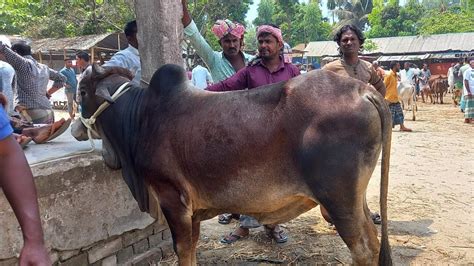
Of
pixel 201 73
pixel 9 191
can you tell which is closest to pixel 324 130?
pixel 9 191

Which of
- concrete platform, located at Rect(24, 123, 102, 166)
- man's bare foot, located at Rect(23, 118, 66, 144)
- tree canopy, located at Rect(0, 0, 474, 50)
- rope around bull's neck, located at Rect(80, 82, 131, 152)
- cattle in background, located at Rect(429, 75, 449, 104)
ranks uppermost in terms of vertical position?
tree canopy, located at Rect(0, 0, 474, 50)

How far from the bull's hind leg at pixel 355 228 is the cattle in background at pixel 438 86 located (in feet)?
57.8

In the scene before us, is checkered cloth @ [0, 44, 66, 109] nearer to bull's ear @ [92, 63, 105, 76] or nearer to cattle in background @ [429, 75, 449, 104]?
bull's ear @ [92, 63, 105, 76]

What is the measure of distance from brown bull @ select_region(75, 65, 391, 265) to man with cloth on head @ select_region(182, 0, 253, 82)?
1069mm

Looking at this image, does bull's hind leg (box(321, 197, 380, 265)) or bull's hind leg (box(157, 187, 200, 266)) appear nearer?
bull's hind leg (box(321, 197, 380, 265))

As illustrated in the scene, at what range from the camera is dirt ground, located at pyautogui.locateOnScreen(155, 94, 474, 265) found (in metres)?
3.76

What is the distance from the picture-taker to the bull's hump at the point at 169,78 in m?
3.06

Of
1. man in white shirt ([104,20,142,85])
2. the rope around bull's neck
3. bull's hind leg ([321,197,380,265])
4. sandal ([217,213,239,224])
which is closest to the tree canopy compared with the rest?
man in white shirt ([104,20,142,85])

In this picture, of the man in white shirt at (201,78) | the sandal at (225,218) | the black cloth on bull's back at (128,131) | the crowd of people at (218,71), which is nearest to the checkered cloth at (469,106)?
the crowd of people at (218,71)

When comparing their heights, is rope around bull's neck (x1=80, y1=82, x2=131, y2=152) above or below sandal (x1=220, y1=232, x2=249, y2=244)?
above

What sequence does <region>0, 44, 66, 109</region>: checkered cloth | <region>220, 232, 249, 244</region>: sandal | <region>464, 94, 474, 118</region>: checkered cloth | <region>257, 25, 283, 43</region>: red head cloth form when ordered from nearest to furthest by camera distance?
<region>257, 25, 283, 43</region>: red head cloth
<region>220, 232, 249, 244</region>: sandal
<region>0, 44, 66, 109</region>: checkered cloth
<region>464, 94, 474, 118</region>: checkered cloth

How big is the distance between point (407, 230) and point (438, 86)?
15.9m

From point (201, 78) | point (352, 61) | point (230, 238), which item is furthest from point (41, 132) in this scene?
point (352, 61)

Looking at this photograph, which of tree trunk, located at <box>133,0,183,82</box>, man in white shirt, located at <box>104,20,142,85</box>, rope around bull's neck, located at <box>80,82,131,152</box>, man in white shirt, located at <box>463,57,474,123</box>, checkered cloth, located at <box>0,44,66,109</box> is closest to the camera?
rope around bull's neck, located at <box>80,82,131,152</box>
